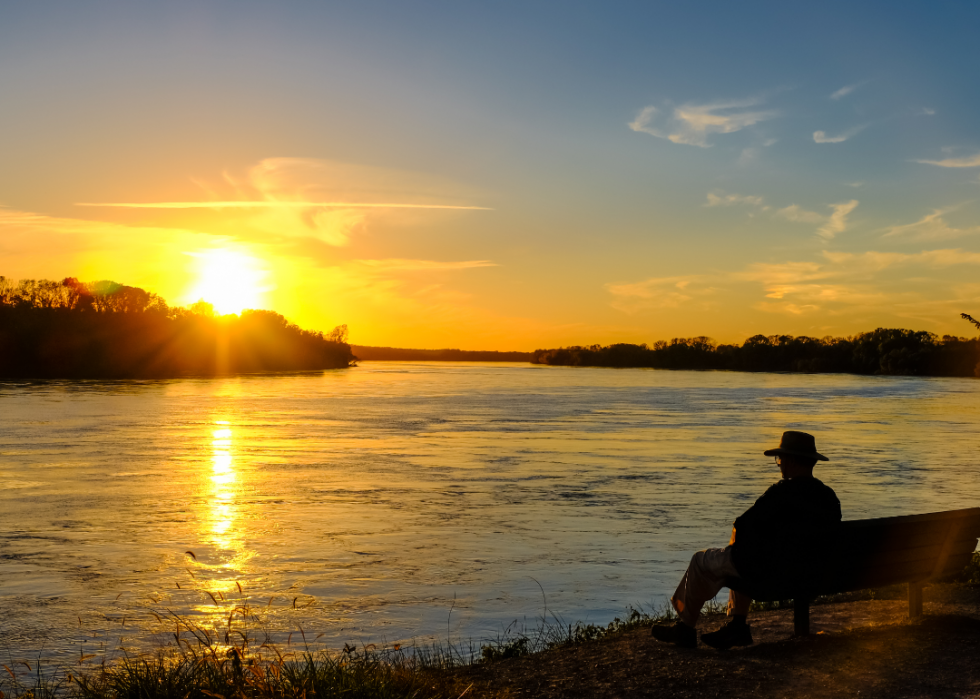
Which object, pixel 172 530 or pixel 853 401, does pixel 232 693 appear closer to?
pixel 172 530

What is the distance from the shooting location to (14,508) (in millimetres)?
14531

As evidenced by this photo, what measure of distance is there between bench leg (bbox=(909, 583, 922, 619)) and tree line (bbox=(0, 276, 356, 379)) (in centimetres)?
9872

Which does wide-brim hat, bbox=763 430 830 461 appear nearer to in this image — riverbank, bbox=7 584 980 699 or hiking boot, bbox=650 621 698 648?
riverbank, bbox=7 584 980 699

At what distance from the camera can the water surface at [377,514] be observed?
8.91 m

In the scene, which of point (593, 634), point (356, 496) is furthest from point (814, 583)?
point (356, 496)

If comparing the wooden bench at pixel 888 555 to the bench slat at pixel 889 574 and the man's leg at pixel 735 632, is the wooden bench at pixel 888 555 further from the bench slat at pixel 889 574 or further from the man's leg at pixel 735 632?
the man's leg at pixel 735 632

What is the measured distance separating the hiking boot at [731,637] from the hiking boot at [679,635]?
4.1 inches

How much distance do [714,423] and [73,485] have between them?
25713 millimetres

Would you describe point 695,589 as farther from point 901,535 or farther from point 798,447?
point 901,535

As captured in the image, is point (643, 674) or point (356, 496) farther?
point (356, 496)

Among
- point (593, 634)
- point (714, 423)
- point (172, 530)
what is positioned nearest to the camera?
point (593, 634)

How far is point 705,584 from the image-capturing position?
20.5 feet

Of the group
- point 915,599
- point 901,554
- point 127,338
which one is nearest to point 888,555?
point 901,554

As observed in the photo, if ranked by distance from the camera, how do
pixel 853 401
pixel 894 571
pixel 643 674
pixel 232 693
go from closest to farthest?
pixel 232 693 < pixel 643 674 < pixel 894 571 < pixel 853 401
